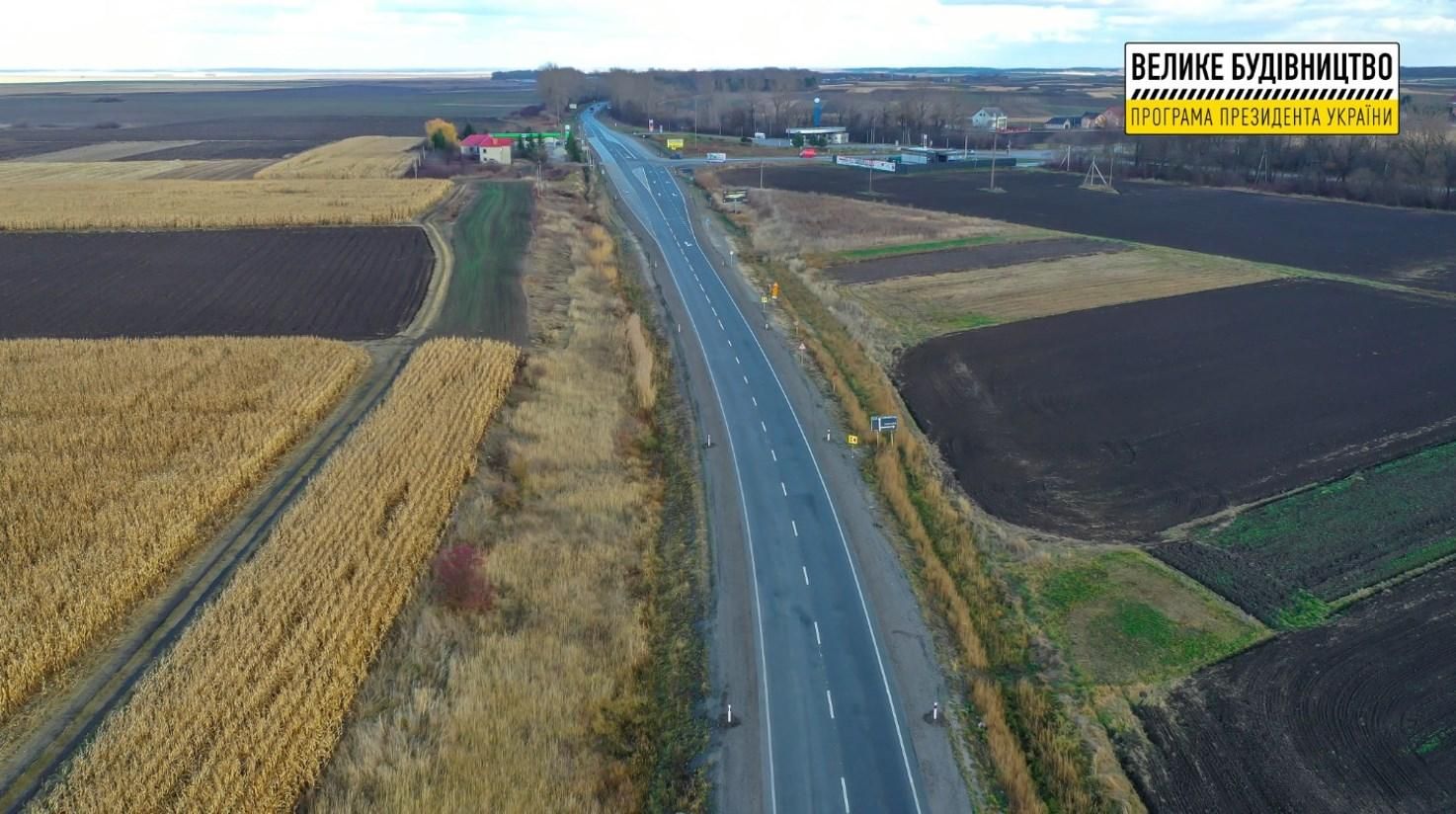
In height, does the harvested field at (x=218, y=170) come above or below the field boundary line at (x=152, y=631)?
above

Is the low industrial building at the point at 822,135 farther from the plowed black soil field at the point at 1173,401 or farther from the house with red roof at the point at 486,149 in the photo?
the plowed black soil field at the point at 1173,401

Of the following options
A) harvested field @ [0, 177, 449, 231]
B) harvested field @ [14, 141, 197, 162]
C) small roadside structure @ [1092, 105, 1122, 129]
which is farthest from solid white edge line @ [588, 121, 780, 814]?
small roadside structure @ [1092, 105, 1122, 129]

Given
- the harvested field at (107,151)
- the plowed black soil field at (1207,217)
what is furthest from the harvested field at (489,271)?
the harvested field at (107,151)

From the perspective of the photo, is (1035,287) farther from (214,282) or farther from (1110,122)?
(1110,122)

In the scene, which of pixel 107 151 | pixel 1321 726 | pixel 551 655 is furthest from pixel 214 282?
pixel 107 151

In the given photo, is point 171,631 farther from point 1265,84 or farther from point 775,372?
point 1265,84

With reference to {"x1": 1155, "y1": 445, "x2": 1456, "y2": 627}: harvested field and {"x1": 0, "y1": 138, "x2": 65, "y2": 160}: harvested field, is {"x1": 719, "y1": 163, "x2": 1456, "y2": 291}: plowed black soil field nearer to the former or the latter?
{"x1": 1155, "y1": 445, "x2": 1456, "y2": 627}: harvested field
